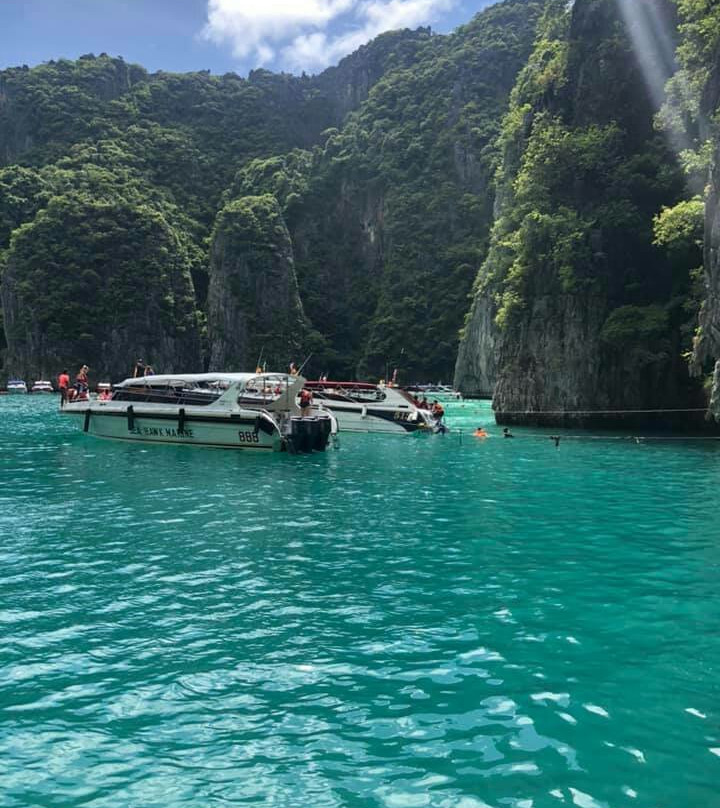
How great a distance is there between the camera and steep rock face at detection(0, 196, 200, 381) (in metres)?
115

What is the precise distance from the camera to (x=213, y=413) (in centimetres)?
3014

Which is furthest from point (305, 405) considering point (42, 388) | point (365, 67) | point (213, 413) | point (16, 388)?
point (365, 67)

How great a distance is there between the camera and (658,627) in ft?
27.5

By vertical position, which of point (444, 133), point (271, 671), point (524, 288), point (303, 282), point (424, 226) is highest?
point (444, 133)

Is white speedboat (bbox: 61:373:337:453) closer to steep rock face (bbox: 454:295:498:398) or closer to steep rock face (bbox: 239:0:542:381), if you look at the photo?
steep rock face (bbox: 454:295:498:398)

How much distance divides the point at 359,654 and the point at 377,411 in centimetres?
3349

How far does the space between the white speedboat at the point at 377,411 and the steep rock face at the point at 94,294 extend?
284 feet

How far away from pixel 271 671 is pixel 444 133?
465ft

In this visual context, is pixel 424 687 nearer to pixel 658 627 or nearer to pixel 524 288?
→ pixel 658 627

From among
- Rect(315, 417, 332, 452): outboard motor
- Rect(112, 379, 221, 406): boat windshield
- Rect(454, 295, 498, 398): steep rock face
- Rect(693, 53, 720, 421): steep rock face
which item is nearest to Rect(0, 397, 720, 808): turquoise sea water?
Rect(693, 53, 720, 421): steep rock face

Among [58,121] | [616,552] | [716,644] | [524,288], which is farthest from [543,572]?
[58,121]

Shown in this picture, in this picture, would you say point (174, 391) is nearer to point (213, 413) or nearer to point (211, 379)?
point (211, 379)

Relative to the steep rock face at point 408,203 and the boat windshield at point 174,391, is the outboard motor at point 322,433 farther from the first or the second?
the steep rock face at point 408,203

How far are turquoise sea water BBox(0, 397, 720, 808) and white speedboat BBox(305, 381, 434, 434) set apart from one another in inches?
916
